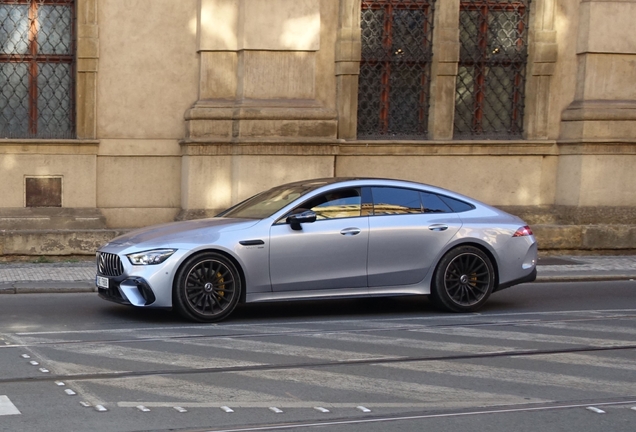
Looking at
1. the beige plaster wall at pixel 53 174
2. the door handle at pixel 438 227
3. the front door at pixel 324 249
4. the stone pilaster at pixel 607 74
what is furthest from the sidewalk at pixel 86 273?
the door handle at pixel 438 227

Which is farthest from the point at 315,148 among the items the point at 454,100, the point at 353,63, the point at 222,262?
the point at 222,262

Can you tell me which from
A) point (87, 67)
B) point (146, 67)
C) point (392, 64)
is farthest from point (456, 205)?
point (87, 67)

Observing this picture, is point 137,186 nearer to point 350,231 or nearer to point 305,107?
point 305,107

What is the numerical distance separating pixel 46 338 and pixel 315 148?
296 inches

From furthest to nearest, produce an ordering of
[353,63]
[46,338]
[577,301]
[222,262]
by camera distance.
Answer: [353,63], [577,301], [222,262], [46,338]

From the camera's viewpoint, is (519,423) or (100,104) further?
(100,104)

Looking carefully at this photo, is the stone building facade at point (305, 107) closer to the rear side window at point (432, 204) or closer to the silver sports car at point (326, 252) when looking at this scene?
the silver sports car at point (326, 252)

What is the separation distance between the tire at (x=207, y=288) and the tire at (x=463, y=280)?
7.04 ft

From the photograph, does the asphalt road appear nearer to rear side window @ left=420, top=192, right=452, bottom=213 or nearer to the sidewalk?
the sidewalk

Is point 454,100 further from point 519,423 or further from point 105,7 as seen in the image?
point 519,423

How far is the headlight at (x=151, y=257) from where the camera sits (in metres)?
10.0

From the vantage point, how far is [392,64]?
17.1 meters

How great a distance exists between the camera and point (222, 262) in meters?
10.2

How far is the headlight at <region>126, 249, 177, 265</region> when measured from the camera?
10.0 metres
